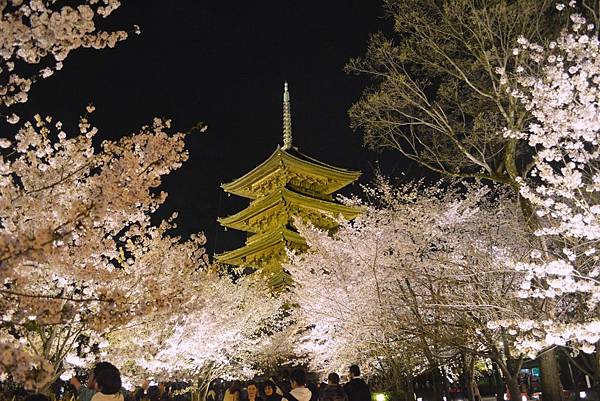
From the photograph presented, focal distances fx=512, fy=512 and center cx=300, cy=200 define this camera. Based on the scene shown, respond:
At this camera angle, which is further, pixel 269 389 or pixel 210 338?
pixel 210 338

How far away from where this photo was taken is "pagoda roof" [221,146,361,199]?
3434 cm

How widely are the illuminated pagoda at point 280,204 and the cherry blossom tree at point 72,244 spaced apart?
17.0 meters

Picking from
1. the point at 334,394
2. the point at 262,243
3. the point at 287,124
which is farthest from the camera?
the point at 287,124

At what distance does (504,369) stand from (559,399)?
1.33 m

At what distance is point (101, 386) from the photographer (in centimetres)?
415

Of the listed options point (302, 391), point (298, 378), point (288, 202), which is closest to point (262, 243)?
point (288, 202)

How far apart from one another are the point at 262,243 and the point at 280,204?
116 inches

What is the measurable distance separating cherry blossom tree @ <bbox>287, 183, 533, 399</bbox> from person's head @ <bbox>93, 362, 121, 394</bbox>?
6666mm

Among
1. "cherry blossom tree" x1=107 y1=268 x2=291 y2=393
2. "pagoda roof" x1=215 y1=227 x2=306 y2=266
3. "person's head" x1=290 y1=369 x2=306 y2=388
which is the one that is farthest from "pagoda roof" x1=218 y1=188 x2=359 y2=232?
"person's head" x1=290 y1=369 x2=306 y2=388

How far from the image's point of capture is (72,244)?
354 inches

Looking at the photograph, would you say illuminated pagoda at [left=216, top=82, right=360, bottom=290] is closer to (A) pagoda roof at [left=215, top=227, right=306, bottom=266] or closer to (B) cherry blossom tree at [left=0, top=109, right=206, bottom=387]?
(A) pagoda roof at [left=215, top=227, right=306, bottom=266]

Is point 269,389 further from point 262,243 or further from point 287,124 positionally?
point 287,124

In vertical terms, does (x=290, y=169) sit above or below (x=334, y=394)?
above

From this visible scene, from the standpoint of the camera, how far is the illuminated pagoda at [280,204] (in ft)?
110
